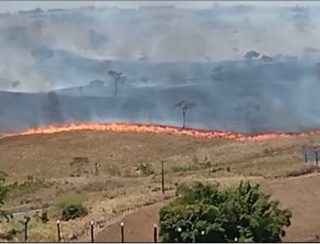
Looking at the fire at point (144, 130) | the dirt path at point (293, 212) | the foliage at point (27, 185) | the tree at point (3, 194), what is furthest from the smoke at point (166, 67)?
the dirt path at point (293, 212)

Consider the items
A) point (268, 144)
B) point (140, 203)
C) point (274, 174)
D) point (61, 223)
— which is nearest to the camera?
point (61, 223)

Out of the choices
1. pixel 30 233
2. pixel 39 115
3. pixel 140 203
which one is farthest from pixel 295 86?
pixel 30 233

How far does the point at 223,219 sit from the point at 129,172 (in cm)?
1136

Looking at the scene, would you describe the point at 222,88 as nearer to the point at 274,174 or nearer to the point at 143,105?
the point at 143,105

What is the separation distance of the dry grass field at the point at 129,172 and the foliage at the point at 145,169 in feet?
0.11

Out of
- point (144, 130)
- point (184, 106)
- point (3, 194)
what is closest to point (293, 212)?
point (3, 194)

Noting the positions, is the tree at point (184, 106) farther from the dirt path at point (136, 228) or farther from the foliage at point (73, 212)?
the dirt path at point (136, 228)

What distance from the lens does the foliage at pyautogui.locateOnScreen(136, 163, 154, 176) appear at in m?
24.5

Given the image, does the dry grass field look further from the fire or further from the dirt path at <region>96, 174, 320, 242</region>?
the fire

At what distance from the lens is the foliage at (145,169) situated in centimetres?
2449

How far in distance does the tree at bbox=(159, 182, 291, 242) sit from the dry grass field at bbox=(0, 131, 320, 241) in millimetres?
941

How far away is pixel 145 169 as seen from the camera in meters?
24.8

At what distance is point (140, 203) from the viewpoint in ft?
60.7

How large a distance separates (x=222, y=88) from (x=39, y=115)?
5.78 metres
